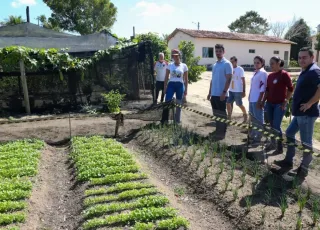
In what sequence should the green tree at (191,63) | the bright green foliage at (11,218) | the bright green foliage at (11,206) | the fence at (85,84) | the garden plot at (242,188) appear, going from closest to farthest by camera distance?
the garden plot at (242,188) < the bright green foliage at (11,218) < the bright green foliage at (11,206) < the fence at (85,84) < the green tree at (191,63)

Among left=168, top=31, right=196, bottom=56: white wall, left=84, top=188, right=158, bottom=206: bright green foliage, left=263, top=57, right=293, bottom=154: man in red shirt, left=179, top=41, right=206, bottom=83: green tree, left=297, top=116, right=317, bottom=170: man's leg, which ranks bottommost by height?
left=84, top=188, right=158, bottom=206: bright green foliage

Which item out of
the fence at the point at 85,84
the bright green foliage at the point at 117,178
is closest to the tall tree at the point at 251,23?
the fence at the point at 85,84

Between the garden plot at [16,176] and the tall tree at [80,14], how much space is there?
2820 cm

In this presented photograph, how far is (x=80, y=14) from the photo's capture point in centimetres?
3319

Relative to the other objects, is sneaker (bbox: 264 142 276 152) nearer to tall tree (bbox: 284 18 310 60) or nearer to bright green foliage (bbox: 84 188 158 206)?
bright green foliage (bbox: 84 188 158 206)

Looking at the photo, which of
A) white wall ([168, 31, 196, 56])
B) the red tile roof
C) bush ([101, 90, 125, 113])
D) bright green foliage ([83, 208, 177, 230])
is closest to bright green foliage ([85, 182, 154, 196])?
bright green foliage ([83, 208, 177, 230])

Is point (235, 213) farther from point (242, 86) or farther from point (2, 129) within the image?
point (2, 129)

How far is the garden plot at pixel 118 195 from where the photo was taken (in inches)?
141

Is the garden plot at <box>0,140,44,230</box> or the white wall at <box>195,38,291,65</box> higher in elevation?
the white wall at <box>195,38,291,65</box>

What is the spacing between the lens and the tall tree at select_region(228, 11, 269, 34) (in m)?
60.9

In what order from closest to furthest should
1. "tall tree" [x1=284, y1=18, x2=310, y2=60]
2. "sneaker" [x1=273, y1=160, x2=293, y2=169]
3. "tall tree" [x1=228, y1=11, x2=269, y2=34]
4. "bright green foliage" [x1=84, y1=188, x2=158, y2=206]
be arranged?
1. "bright green foliage" [x1=84, y1=188, x2=158, y2=206]
2. "sneaker" [x1=273, y1=160, x2=293, y2=169]
3. "tall tree" [x1=284, y1=18, x2=310, y2=60]
4. "tall tree" [x1=228, y1=11, x2=269, y2=34]

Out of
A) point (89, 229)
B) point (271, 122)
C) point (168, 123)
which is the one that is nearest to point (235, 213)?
point (89, 229)

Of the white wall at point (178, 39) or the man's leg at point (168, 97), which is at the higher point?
the white wall at point (178, 39)

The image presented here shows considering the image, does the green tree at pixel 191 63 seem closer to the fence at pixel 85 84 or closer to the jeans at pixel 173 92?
the fence at pixel 85 84
